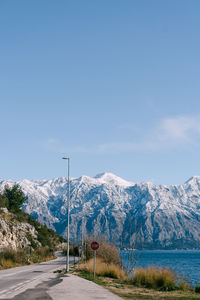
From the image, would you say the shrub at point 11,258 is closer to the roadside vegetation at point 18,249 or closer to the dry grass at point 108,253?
the roadside vegetation at point 18,249

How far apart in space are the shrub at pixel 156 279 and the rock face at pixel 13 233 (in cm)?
2173

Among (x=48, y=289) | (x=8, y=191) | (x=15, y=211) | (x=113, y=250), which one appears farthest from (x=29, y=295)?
(x=8, y=191)

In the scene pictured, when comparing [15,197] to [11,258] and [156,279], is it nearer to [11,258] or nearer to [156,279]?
[11,258]

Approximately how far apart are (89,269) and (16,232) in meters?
23.7

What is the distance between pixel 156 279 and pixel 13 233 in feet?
99.0

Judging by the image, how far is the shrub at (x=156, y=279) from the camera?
2245 cm

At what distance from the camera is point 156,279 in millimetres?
22953

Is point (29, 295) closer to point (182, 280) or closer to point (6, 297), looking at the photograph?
point (6, 297)

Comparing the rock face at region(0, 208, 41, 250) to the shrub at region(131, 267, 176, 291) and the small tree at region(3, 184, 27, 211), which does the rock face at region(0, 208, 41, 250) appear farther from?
the shrub at region(131, 267, 176, 291)

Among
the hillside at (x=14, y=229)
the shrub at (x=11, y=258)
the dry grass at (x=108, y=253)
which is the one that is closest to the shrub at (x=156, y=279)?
the dry grass at (x=108, y=253)

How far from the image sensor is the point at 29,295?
1509 cm

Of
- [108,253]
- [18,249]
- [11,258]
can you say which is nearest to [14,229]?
[18,249]

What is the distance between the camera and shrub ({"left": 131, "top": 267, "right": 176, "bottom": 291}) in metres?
22.5

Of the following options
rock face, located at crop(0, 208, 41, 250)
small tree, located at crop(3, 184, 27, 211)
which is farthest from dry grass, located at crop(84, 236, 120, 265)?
small tree, located at crop(3, 184, 27, 211)
